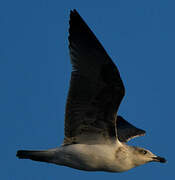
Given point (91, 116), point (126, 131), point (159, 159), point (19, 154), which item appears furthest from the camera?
point (126, 131)

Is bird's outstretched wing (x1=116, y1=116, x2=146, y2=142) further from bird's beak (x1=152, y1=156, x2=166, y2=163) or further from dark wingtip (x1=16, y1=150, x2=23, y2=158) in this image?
dark wingtip (x1=16, y1=150, x2=23, y2=158)

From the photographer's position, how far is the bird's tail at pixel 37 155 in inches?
343

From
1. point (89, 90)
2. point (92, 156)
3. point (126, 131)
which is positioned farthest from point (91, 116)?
point (126, 131)

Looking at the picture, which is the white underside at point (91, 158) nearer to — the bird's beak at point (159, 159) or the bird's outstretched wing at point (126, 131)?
the bird's beak at point (159, 159)

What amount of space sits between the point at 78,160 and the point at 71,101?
116cm

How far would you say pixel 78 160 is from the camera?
856cm

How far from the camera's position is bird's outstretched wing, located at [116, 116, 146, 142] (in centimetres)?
1062

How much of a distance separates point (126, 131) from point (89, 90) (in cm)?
311

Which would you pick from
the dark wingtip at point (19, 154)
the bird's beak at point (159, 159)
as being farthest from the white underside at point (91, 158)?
the bird's beak at point (159, 159)

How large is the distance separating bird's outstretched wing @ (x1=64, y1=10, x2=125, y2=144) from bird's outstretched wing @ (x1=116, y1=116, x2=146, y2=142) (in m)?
1.83

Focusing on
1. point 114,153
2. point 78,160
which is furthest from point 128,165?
point 78,160

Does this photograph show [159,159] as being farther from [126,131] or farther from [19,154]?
[19,154]

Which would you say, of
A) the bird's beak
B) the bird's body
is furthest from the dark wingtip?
the bird's beak

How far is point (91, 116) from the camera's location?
8664 millimetres
